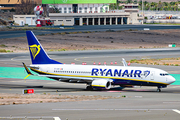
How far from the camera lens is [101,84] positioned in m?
44.5

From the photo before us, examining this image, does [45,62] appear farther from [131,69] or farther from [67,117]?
[67,117]

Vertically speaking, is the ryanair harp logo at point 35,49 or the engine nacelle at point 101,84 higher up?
the ryanair harp logo at point 35,49

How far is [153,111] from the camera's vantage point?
29.1 meters

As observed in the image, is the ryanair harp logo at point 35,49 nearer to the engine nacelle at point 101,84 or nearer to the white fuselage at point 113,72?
the white fuselage at point 113,72

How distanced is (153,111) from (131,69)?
51.4ft

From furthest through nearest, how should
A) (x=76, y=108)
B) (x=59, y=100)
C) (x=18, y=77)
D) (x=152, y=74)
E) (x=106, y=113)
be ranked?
(x=18, y=77), (x=152, y=74), (x=59, y=100), (x=76, y=108), (x=106, y=113)

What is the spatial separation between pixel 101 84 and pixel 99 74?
2099mm

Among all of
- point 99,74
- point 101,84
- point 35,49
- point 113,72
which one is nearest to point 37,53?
point 35,49

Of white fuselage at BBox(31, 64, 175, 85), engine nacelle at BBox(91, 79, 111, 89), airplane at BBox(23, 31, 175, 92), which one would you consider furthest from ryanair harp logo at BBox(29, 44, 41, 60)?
engine nacelle at BBox(91, 79, 111, 89)

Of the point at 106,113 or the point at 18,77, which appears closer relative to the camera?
the point at 106,113

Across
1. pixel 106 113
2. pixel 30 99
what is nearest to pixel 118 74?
pixel 30 99

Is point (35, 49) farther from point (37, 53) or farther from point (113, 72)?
point (113, 72)

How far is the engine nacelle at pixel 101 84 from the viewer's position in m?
44.3

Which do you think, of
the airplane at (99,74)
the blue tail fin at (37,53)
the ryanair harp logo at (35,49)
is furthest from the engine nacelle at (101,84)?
the ryanair harp logo at (35,49)
